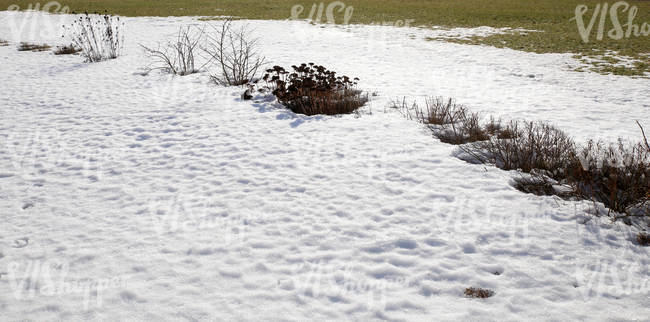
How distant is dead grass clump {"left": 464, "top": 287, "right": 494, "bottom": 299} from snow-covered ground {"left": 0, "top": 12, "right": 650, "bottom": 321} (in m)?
0.05

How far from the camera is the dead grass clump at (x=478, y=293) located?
8.26ft

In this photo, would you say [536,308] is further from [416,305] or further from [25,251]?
[25,251]

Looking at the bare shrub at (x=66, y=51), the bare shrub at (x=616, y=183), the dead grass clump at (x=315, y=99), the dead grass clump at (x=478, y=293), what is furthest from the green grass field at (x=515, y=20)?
the bare shrub at (x=66, y=51)

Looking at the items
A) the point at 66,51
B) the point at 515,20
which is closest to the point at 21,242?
the point at 66,51

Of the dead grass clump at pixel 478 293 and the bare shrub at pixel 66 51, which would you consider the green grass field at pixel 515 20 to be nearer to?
the dead grass clump at pixel 478 293

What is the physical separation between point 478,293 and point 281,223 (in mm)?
1909

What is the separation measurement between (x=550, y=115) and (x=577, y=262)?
461 cm

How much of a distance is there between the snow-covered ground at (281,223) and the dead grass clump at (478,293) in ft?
0.15

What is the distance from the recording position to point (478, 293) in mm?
2537

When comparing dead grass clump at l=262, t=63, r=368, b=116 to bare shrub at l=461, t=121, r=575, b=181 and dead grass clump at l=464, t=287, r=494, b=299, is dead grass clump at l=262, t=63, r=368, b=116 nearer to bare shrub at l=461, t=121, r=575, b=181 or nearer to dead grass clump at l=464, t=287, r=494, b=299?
bare shrub at l=461, t=121, r=575, b=181

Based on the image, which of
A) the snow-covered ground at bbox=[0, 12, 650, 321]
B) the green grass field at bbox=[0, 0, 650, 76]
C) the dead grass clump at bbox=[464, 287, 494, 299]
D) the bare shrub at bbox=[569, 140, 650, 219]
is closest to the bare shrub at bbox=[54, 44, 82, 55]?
the snow-covered ground at bbox=[0, 12, 650, 321]

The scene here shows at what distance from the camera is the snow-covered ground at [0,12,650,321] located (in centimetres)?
251

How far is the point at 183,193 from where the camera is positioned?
13.0 ft

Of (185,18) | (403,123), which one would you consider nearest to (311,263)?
(403,123)
